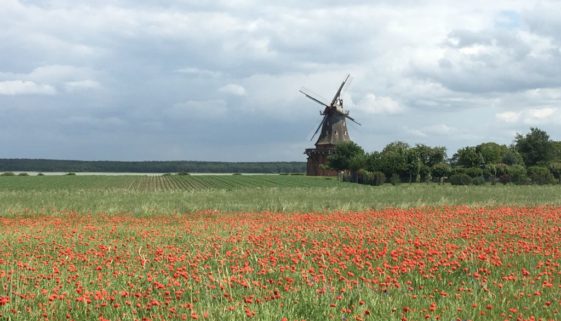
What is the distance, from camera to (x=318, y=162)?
126 metres

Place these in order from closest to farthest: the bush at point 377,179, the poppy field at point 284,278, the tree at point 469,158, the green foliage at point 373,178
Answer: the poppy field at point 284,278 → the bush at point 377,179 → the green foliage at point 373,178 → the tree at point 469,158

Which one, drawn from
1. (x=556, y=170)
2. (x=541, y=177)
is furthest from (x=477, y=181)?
(x=556, y=170)

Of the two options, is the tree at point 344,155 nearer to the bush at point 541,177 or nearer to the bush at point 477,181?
the bush at point 541,177

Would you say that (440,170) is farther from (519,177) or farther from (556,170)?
(556,170)

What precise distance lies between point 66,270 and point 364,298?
5.75 meters

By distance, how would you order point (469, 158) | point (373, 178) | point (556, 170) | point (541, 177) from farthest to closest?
1. point (469, 158)
2. point (556, 170)
3. point (373, 178)
4. point (541, 177)

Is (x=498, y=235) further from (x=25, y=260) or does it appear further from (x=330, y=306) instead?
(x=25, y=260)

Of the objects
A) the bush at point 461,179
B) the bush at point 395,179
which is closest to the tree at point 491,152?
the bush at point 395,179

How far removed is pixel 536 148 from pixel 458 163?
2336cm

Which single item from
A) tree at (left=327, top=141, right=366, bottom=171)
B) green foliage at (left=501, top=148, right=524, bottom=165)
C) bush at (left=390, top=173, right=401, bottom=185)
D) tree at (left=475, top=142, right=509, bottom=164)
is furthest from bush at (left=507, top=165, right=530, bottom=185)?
tree at (left=327, top=141, right=366, bottom=171)

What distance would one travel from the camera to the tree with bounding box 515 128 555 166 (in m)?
125

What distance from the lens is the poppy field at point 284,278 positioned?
7.35 meters

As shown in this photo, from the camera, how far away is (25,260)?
1183cm

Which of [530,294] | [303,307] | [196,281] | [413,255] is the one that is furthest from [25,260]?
[530,294]
